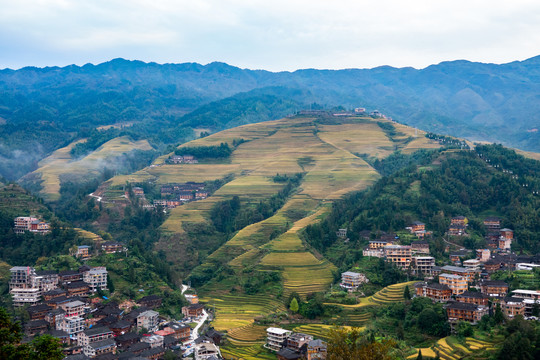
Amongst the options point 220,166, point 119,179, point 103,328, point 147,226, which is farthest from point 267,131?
point 103,328

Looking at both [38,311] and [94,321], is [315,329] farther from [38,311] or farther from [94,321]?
[38,311]

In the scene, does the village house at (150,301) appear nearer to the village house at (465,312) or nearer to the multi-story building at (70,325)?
the multi-story building at (70,325)

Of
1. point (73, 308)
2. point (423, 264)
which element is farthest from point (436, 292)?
point (73, 308)

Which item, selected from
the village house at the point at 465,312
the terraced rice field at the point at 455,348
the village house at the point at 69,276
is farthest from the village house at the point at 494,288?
the village house at the point at 69,276

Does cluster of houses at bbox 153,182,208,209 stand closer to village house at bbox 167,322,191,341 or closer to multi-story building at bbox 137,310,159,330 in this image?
multi-story building at bbox 137,310,159,330

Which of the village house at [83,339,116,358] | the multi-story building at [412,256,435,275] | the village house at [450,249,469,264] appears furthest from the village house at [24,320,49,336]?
the village house at [450,249,469,264]
